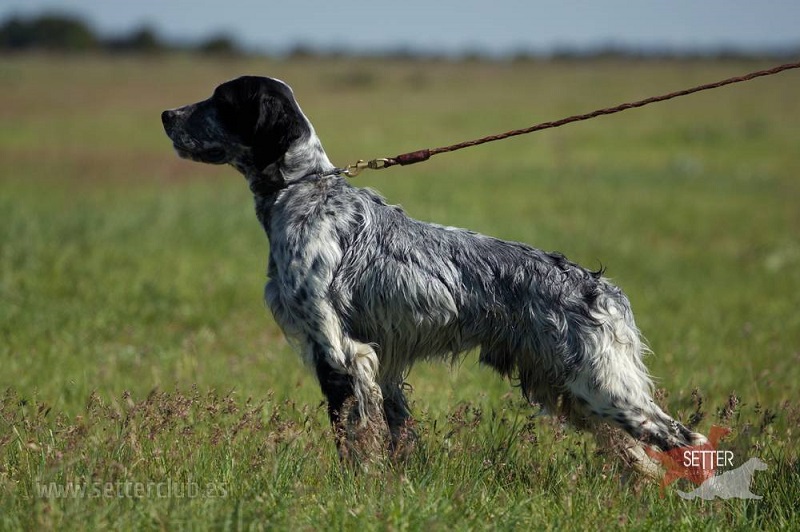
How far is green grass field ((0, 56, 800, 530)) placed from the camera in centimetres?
405

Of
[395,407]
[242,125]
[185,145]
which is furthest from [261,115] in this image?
[395,407]

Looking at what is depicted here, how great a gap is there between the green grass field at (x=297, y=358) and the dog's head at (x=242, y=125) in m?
1.45

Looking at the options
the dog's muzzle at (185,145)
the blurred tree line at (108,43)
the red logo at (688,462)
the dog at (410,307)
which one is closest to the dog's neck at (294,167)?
the dog at (410,307)

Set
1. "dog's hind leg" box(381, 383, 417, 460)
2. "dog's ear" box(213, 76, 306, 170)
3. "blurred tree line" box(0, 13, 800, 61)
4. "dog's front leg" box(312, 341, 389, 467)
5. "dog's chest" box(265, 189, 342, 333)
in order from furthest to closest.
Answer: "blurred tree line" box(0, 13, 800, 61) → "dog's hind leg" box(381, 383, 417, 460) → "dog's ear" box(213, 76, 306, 170) → "dog's chest" box(265, 189, 342, 333) → "dog's front leg" box(312, 341, 389, 467)

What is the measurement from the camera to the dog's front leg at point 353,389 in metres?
4.72

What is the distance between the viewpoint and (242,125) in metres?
5.32

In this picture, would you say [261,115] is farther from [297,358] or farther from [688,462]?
[688,462]

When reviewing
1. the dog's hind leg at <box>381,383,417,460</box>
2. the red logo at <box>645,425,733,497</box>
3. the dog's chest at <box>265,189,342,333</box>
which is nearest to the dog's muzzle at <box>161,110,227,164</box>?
the dog's chest at <box>265,189,342,333</box>

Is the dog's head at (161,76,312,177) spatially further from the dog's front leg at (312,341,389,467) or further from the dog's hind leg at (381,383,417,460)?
the dog's hind leg at (381,383,417,460)

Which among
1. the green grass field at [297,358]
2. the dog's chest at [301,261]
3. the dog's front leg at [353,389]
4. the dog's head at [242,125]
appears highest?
the dog's head at [242,125]

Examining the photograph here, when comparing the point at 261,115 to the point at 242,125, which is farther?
the point at 242,125

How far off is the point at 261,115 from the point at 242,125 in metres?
0.20

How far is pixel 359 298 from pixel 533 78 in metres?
69.8

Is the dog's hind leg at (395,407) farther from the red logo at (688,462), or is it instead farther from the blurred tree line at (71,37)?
the blurred tree line at (71,37)
